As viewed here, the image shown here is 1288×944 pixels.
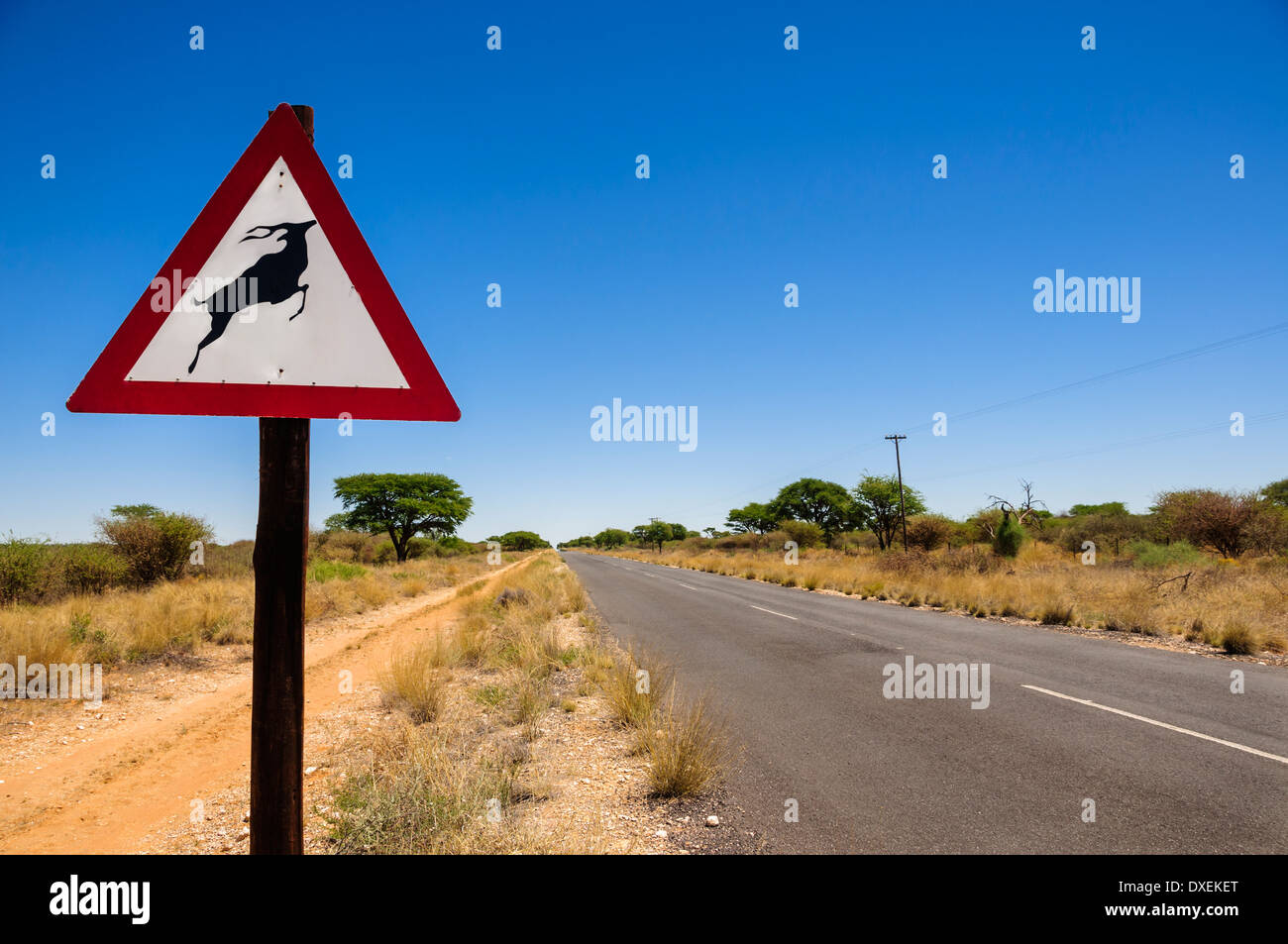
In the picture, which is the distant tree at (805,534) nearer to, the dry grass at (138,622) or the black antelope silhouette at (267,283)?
the dry grass at (138,622)

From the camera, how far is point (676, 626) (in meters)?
13.8

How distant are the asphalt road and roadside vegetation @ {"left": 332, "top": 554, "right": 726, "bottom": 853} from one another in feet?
2.00

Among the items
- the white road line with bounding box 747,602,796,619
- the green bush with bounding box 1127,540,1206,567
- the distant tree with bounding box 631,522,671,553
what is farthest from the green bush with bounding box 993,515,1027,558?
the distant tree with bounding box 631,522,671,553

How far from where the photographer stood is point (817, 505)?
73562mm

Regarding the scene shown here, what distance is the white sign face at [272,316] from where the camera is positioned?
1.73 meters

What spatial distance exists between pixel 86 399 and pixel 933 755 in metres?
6.05

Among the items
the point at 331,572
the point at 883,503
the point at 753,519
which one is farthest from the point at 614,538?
the point at 331,572

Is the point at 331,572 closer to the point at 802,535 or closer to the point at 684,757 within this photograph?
the point at 684,757

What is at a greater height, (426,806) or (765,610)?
(426,806)

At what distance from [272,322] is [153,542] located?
19759 millimetres

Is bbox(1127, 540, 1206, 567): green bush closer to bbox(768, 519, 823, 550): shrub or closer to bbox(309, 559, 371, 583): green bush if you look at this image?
bbox(309, 559, 371, 583): green bush
